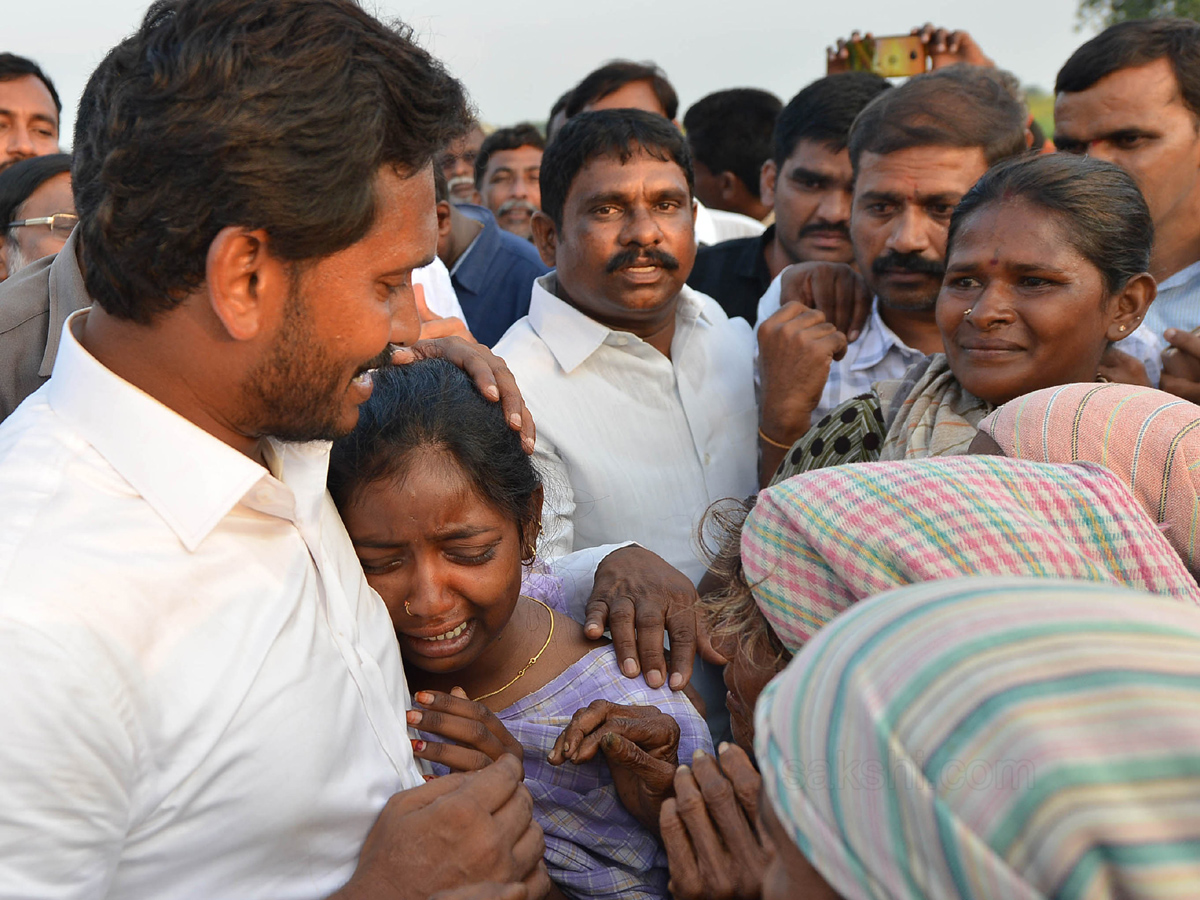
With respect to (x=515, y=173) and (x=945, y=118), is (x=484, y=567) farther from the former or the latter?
(x=515, y=173)

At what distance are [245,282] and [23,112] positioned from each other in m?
4.34

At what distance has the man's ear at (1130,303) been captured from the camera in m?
2.62

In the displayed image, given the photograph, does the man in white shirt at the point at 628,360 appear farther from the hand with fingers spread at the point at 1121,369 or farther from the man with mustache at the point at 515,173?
the man with mustache at the point at 515,173

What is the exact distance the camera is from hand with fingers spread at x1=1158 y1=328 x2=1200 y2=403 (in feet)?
9.44

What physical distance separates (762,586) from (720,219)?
5165mm

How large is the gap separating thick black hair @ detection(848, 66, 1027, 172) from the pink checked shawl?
7.11 ft

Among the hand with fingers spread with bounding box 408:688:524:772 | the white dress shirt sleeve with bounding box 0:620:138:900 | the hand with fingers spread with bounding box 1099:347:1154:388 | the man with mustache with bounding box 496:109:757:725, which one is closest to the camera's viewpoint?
the white dress shirt sleeve with bounding box 0:620:138:900

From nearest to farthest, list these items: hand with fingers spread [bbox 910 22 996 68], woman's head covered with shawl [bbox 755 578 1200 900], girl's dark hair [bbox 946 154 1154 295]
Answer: woman's head covered with shawl [bbox 755 578 1200 900] → girl's dark hair [bbox 946 154 1154 295] → hand with fingers spread [bbox 910 22 996 68]

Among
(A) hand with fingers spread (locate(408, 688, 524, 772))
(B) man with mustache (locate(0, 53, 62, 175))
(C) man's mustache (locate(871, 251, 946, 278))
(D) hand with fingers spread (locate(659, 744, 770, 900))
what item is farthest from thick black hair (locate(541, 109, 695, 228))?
(B) man with mustache (locate(0, 53, 62, 175))

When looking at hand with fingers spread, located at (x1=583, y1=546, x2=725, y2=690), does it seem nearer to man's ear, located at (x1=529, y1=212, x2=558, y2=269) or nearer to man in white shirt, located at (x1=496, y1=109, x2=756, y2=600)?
man in white shirt, located at (x1=496, y1=109, x2=756, y2=600)

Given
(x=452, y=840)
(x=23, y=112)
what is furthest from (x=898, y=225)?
(x=23, y=112)

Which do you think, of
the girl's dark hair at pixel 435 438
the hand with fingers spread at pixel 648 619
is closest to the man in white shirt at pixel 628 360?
the hand with fingers spread at pixel 648 619

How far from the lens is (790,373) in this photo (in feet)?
10.9

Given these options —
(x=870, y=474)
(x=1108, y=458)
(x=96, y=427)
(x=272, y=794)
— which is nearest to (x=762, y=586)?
(x=870, y=474)
